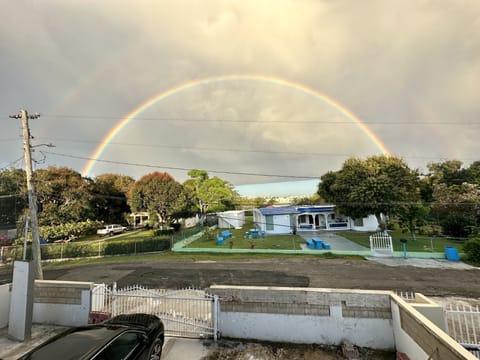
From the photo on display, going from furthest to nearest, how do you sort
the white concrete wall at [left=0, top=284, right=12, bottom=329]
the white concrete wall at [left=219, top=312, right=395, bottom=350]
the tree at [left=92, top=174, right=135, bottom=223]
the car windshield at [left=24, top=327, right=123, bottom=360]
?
the tree at [left=92, top=174, right=135, bottom=223] < the white concrete wall at [left=0, top=284, right=12, bottom=329] < the white concrete wall at [left=219, top=312, right=395, bottom=350] < the car windshield at [left=24, top=327, right=123, bottom=360]

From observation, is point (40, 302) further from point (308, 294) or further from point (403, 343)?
point (403, 343)

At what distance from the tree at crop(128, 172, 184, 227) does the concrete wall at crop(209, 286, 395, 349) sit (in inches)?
806

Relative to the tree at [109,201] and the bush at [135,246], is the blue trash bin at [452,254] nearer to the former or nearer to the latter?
the bush at [135,246]

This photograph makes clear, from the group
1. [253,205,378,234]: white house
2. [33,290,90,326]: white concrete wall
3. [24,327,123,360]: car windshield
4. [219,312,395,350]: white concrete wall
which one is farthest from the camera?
[253,205,378,234]: white house

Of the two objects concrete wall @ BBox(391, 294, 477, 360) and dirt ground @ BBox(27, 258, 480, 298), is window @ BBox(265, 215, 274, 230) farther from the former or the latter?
concrete wall @ BBox(391, 294, 477, 360)

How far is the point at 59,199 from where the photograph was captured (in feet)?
85.6

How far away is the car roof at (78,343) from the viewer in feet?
10.7

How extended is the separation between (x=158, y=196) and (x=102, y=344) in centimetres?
2263

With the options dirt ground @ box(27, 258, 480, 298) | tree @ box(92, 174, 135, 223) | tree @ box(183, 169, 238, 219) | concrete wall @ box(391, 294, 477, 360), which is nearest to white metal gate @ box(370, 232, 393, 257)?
dirt ground @ box(27, 258, 480, 298)

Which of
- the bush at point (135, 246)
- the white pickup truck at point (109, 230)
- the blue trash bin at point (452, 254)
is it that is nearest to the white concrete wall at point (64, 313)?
the bush at point (135, 246)

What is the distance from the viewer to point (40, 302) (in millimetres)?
7145

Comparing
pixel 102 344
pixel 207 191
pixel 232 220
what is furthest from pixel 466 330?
pixel 207 191

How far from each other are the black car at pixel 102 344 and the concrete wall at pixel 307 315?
1971 mm

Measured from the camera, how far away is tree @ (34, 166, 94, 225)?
24.5m
